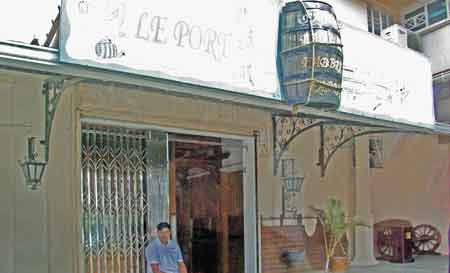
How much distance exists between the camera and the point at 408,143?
13.7 metres

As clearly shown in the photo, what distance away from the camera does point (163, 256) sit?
20.7 ft

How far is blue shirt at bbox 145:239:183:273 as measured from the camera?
247 inches

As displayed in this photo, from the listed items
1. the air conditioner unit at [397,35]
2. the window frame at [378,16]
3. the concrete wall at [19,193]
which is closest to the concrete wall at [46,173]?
the concrete wall at [19,193]

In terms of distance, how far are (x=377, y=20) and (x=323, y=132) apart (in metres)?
3.81

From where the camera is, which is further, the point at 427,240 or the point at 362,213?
the point at 427,240

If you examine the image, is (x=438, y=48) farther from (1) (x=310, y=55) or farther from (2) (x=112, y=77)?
(2) (x=112, y=77)

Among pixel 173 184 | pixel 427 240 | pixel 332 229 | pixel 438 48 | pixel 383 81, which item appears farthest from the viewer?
pixel 427 240

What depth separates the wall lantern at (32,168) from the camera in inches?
240

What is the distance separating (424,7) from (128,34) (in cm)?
947

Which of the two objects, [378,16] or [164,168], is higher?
[378,16]

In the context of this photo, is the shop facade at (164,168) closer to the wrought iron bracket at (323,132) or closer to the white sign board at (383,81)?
the wrought iron bracket at (323,132)

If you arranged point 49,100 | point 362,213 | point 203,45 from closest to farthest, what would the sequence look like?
point 203,45, point 49,100, point 362,213

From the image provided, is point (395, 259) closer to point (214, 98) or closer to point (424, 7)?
point (424, 7)

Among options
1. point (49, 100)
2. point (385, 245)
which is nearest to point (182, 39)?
point (49, 100)
